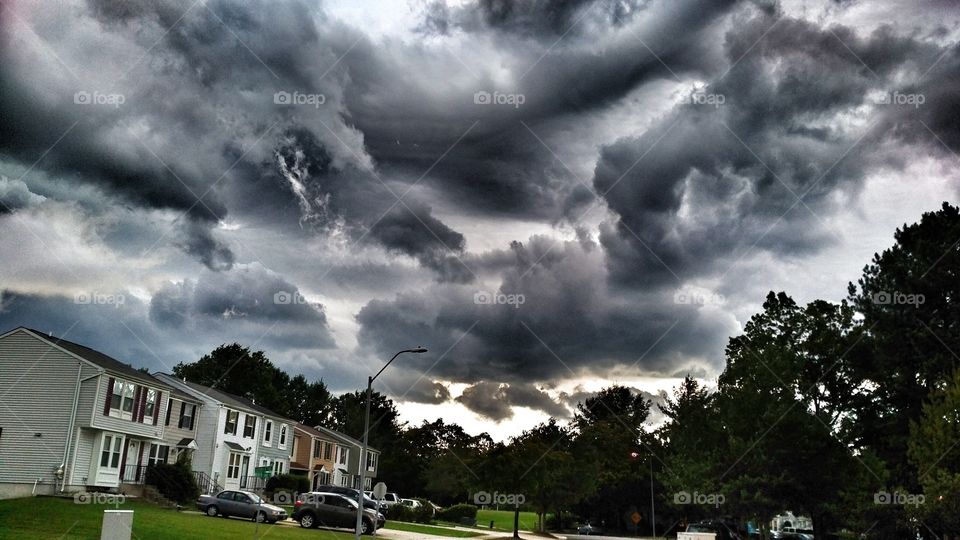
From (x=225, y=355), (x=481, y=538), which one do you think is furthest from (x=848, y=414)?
(x=225, y=355)

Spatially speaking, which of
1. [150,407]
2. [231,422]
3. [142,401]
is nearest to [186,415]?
[231,422]

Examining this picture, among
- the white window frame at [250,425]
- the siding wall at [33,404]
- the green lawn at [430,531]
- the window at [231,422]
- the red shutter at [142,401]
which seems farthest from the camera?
the white window frame at [250,425]

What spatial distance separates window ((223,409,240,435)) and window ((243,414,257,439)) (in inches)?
54.5

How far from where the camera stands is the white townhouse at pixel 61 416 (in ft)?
128

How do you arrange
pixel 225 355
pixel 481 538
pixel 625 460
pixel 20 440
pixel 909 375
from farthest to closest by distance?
pixel 225 355 → pixel 625 460 → pixel 481 538 → pixel 909 375 → pixel 20 440

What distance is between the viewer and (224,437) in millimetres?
53844

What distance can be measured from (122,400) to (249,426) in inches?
650

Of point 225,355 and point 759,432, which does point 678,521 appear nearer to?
point 759,432

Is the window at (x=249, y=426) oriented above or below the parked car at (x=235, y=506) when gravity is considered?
above

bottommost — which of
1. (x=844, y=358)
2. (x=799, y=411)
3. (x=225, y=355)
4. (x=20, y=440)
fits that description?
(x=20, y=440)

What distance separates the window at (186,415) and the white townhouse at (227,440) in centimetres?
59

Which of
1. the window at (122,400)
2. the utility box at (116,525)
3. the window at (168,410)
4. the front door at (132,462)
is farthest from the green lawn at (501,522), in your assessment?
the utility box at (116,525)

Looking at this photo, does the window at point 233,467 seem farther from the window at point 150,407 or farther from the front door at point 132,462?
the front door at point 132,462

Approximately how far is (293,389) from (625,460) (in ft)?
197
